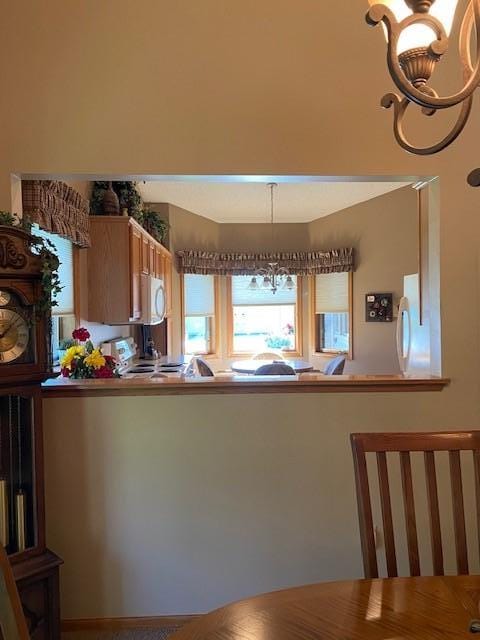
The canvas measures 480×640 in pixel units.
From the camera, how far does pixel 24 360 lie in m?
1.87

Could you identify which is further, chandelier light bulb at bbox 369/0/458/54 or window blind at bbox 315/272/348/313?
window blind at bbox 315/272/348/313

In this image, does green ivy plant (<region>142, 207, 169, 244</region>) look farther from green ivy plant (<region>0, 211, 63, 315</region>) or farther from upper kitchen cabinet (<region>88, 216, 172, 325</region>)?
green ivy plant (<region>0, 211, 63, 315</region>)

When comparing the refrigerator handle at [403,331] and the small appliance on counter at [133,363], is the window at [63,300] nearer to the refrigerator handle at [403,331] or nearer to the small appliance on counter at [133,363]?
the small appliance on counter at [133,363]

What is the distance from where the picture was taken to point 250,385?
2.23 metres

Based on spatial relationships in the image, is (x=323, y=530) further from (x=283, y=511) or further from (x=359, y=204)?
(x=359, y=204)

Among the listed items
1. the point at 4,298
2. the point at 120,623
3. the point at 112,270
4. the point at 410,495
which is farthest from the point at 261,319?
the point at 410,495

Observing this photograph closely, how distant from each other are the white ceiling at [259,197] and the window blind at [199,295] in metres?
0.89

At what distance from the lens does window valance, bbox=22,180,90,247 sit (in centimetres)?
246

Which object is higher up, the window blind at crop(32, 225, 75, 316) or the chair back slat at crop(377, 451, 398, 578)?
the window blind at crop(32, 225, 75, 316)

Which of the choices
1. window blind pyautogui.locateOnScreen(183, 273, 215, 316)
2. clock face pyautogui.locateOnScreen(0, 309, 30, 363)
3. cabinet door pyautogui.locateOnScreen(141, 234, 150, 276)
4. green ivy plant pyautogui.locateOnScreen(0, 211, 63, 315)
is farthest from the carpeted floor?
window blind pyautogui.locateOnScreen(183, 273, 215, 316)

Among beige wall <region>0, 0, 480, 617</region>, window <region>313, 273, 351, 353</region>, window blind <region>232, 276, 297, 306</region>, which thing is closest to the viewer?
beige wall <region>0, 0, 480, 617</region>

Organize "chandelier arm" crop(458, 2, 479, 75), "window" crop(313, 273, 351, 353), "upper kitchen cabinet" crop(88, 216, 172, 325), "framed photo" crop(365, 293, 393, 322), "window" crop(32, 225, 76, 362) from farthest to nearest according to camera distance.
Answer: "window" crop(313, 273, 351, 353)
"framed photo" crop(365, 293, 393, 322)
"upper kitchen cabinet" crop(88, 216, 172, 325)
"window" crop(32, 225, 76, 362)
"chandelier arm" crop(458, 2, 479, 75)

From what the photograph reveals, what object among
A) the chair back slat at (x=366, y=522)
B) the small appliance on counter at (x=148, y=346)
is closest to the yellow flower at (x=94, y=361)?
the chair back slat at (x=366, y=522)

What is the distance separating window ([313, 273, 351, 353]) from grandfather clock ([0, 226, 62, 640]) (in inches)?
191
